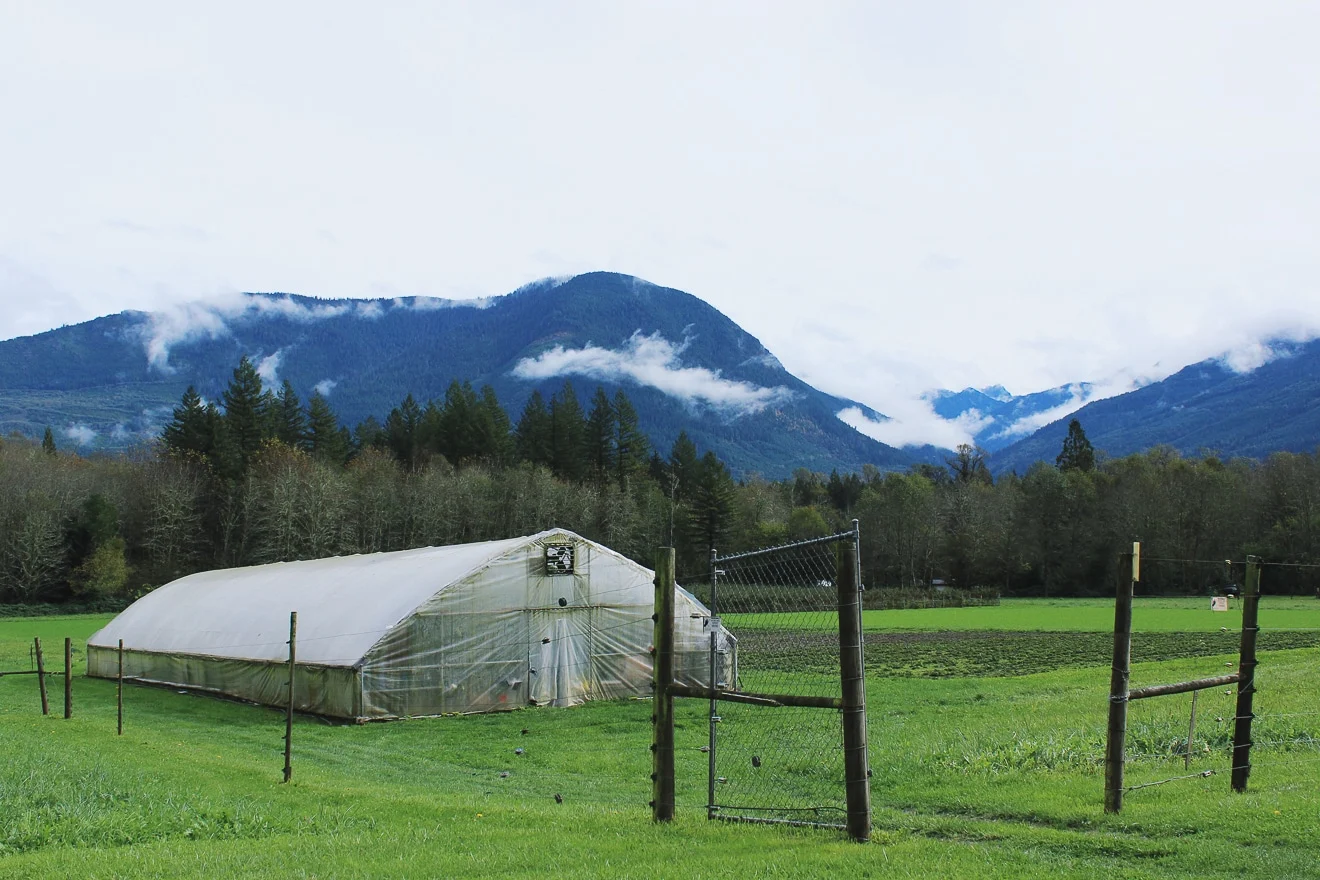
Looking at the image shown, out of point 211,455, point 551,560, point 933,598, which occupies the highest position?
point 211,455

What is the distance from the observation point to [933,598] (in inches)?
3297

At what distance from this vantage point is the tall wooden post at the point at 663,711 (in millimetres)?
9148

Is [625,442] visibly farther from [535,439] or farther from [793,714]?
[793,714]

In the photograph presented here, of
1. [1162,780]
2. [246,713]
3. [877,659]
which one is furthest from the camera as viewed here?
[877,659]

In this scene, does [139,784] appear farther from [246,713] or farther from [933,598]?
[933,598]

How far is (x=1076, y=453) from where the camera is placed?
122312 mm

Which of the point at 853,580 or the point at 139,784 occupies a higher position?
the point at 853,580

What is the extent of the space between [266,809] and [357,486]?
7672 cm

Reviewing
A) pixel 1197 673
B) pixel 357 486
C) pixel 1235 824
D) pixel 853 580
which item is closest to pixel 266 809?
pixel 853 580

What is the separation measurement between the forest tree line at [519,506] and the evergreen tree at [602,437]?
241mm

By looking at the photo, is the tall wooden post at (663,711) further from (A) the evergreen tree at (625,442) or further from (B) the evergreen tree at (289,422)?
(A) the evergreen tree at (625,442)

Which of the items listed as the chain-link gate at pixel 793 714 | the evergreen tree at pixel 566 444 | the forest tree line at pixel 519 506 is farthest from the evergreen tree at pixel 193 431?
the chain-link gate at pixel 793 714

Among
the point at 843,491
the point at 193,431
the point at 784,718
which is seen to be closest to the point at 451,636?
the point at 784,718

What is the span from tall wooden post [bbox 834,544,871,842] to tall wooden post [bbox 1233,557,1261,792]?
4.03m
